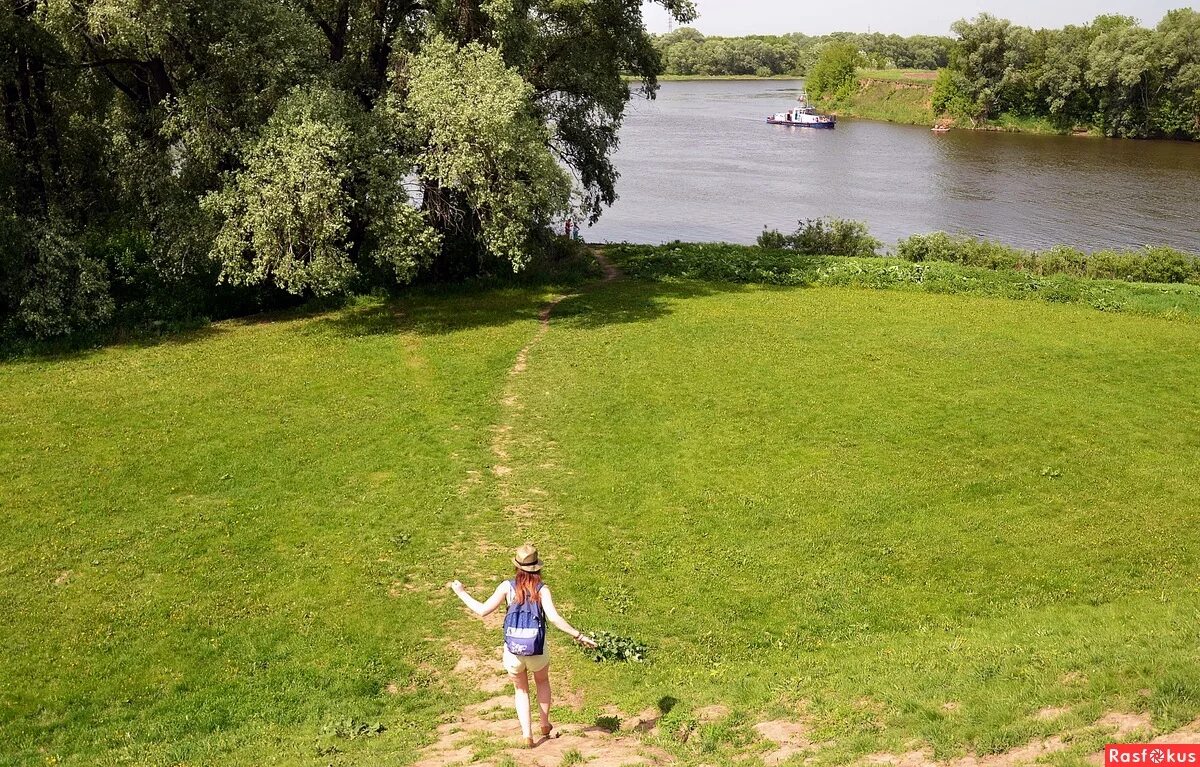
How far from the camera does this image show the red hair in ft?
41.4

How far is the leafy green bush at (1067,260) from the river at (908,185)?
14.9 meters

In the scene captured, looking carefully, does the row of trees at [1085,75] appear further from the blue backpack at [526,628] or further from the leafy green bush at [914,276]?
the blue backpack at [526,628]

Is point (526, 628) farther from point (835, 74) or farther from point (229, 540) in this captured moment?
point (835, 74)

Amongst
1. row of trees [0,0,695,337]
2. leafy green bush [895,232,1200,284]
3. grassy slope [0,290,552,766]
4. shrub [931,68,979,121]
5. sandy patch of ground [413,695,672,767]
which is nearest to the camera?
sandy patch of ground [413,695,672,767]

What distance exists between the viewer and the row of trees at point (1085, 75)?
381 ft

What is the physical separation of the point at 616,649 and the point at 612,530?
5.08 metres

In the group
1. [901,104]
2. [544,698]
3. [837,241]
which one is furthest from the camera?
[901,104]

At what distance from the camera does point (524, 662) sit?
12805mm

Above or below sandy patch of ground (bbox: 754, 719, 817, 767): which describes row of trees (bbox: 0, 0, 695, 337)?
above

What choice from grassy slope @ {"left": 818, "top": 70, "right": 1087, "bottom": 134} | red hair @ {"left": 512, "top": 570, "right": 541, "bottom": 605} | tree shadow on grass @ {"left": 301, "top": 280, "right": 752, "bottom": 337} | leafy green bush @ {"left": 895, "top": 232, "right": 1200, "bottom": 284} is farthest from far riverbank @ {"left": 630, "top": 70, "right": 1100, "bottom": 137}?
red hair @ {"left": 512, "top": 570, "right": 541, "bottom": 605}

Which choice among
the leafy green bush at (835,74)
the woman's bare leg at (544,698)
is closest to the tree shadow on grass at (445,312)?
the woman's bare leg at (544,698)

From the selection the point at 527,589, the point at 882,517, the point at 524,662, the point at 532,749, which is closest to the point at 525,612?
the point at 527,589

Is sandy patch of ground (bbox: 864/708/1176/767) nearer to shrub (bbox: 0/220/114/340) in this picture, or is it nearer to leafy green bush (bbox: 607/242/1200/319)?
shrub (bbox: 0/220/114/340)

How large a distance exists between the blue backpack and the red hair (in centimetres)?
5
